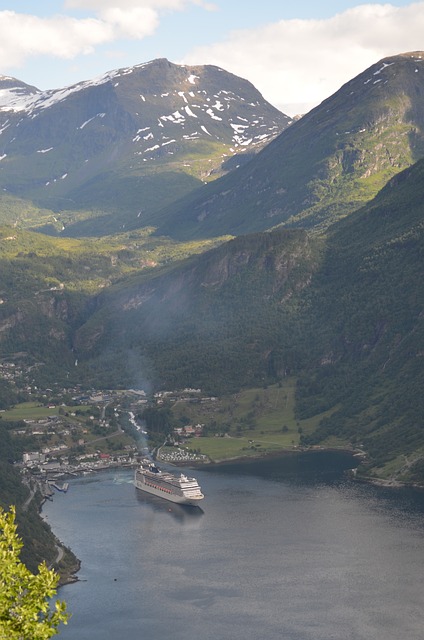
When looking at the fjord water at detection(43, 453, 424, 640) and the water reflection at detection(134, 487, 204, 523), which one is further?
the water reflection at detection(134, 487, 204, 523)

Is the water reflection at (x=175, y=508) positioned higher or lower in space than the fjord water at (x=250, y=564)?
lower

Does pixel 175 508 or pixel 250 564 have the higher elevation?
pixel 250 564

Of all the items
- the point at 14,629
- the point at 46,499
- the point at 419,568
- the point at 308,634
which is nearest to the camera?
the point at 14,629

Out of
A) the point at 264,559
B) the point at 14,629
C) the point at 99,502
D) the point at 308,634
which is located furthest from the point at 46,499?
the point at 14,629

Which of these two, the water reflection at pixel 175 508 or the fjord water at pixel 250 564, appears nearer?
the fjord water at pixel 250 564

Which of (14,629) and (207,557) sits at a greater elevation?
(14,629)

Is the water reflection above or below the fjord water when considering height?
below

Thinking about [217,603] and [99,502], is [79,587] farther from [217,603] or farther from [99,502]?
[99,502]

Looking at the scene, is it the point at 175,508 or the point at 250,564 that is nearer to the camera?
the point at 250,564
